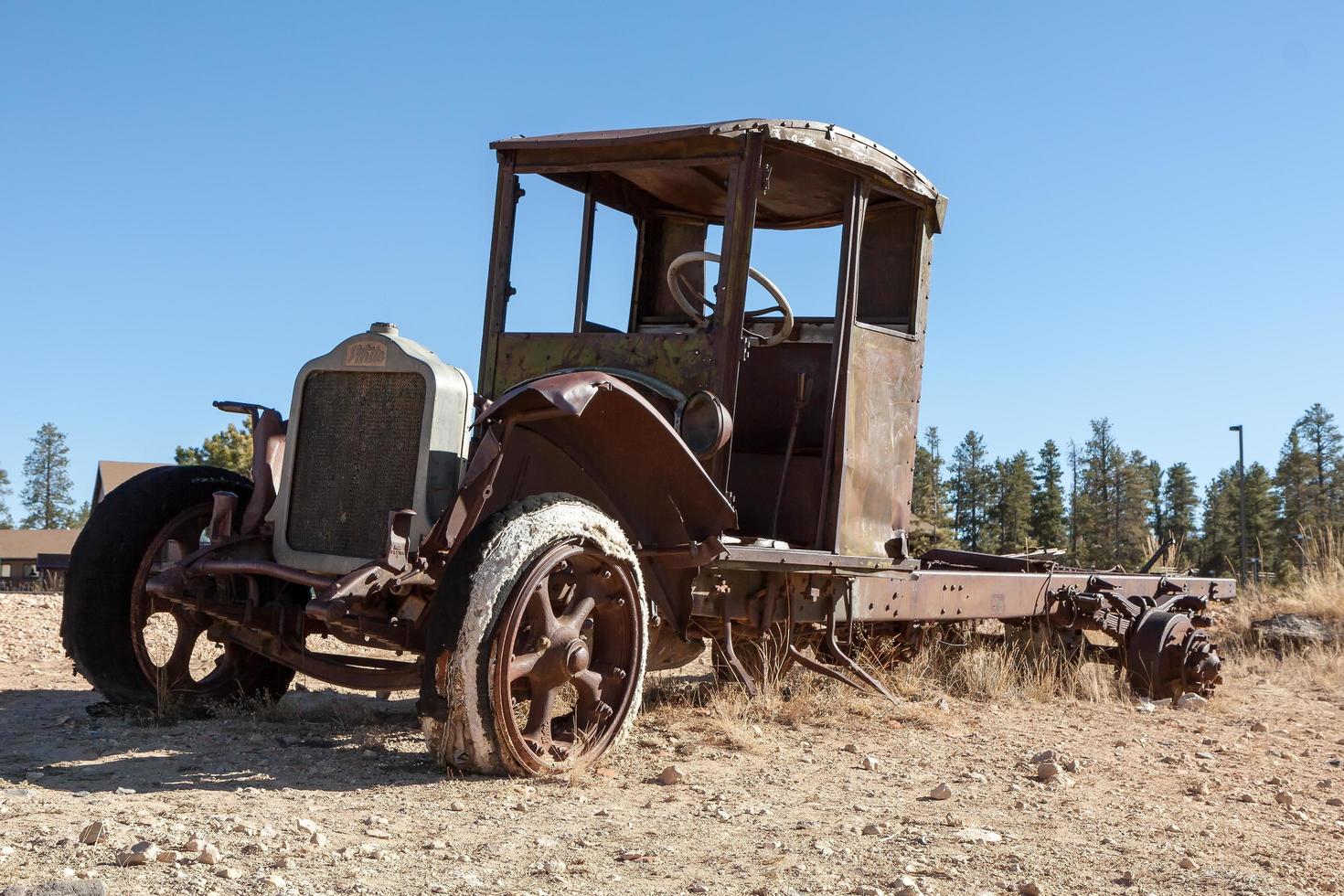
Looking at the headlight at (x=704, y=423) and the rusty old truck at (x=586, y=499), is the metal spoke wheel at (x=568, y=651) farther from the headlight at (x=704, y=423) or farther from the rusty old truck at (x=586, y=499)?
the headlight at (x=704, y=423)

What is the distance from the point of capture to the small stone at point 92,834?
9.84 feet

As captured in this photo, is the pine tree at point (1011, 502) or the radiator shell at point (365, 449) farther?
the pine tree at point (1011, 502)

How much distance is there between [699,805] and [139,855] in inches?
67.2

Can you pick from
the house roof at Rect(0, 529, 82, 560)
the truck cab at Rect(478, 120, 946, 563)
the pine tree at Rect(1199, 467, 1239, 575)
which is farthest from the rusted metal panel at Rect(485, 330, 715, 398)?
the pine tree at Rect(1199, 467, 1239, 575)

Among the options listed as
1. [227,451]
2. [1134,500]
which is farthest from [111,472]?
[1134,500]

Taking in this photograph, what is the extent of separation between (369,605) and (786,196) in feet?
10.7

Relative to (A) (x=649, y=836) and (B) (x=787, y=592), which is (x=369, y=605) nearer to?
(A) (x=649, y=836)

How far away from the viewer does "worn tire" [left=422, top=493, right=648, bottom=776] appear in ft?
12.7

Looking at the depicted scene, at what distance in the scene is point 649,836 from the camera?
3.48 metres

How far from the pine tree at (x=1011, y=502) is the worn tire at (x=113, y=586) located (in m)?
50.4

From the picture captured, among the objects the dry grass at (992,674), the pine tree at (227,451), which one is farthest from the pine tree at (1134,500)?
the dry grass at (992,674)

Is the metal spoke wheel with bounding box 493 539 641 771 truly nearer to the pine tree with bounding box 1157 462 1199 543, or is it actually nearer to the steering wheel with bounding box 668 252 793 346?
the steering wheel with bounding box 668 252 793 346

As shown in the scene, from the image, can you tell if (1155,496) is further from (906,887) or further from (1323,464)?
(906,887)

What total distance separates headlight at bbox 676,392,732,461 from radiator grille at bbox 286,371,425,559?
1141mm
